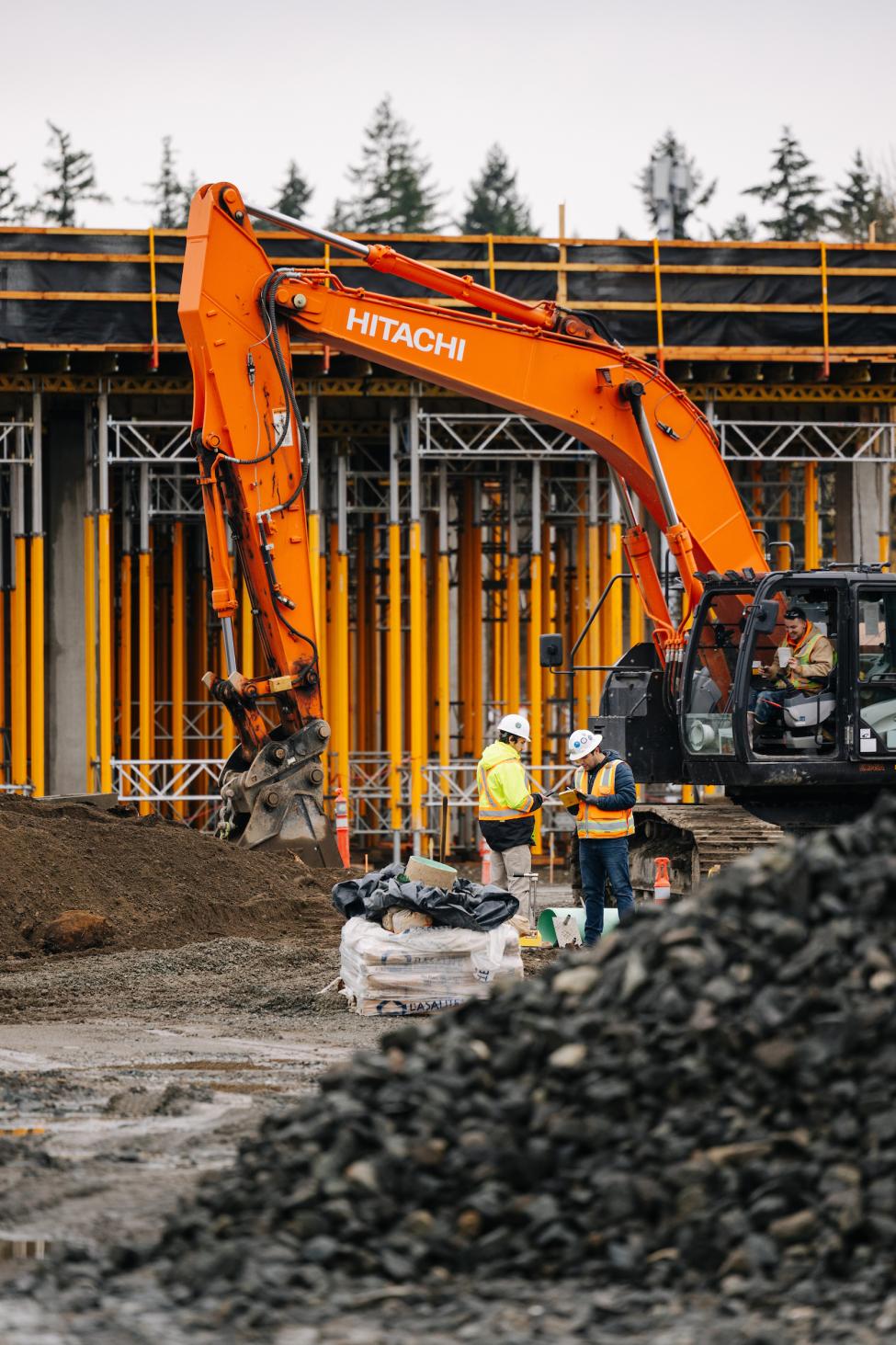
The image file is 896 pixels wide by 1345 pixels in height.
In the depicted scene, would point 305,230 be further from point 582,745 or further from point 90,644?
point 90,644

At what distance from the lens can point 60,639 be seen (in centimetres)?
2484

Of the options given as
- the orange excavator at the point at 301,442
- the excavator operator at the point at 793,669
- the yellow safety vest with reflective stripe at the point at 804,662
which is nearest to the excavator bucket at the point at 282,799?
the orange excavator at the point at 301,442

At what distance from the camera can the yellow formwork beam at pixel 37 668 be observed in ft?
76.9

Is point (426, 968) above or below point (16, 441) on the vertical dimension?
below

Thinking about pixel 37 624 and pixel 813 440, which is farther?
pixel 813 440

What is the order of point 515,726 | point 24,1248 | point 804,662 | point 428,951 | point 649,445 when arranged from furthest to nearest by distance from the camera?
point 649,445, point 515,726, point 804,662, point 428,951, point 24,1248

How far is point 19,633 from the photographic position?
23859 mm

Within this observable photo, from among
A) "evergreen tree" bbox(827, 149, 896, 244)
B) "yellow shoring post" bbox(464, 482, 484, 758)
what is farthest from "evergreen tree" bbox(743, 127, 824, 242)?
"yellow shoring post" bbox(464, 482, 484, 758)

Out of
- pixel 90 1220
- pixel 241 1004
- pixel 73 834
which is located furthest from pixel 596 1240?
pixel 73 834

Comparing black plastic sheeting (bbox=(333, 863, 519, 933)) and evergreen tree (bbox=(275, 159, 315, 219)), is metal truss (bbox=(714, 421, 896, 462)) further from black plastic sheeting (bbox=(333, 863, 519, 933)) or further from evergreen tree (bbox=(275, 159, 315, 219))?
evergreen tree (bbox=(275, 159, 315, 219))

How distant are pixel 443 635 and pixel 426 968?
15.3m

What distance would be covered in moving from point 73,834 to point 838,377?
12449 mm

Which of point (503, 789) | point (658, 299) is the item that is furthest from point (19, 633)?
point (503, 789)

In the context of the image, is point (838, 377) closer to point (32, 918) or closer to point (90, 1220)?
point (32, 918)
